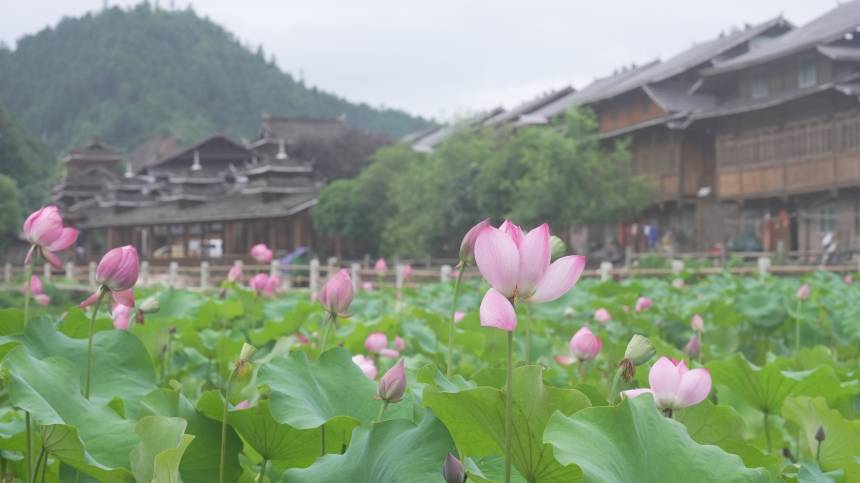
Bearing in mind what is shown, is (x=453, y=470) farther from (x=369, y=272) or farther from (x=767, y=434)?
(x=369, y=272)

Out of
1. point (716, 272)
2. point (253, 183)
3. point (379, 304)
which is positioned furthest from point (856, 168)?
point (253, 183)

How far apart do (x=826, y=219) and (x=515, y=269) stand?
18.2 metres

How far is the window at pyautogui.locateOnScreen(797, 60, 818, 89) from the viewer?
17.5m

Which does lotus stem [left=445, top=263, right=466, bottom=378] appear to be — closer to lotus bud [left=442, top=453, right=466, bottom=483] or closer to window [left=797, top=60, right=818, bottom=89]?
lotus bud [left=442, top=453, right=466, bottom=483]

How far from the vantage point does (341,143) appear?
38.2 metres

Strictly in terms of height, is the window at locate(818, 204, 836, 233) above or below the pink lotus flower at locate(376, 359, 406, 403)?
above

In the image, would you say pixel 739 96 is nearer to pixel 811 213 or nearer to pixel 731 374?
pixel 811 213

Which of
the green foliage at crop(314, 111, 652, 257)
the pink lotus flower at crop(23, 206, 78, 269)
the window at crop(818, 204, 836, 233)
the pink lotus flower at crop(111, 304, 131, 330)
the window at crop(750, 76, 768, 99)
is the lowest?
the pink lotus flower at crop(111, 304, 131, 330)

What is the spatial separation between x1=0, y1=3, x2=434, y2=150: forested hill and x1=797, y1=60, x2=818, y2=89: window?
5215 cm

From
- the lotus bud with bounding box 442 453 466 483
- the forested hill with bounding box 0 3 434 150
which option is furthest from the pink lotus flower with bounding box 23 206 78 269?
the forested hill with bounding box 0 3 434 150

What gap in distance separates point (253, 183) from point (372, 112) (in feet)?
159

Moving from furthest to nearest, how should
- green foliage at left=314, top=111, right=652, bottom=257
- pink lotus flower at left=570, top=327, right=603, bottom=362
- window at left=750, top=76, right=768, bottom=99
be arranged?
1. green foliage at left=314, top=111, right=652, bottom=257
2. window at left=750, top=76, right=768, bottom=99
3. pink lotus flower at left=570, top=327, right=603, bottom=362

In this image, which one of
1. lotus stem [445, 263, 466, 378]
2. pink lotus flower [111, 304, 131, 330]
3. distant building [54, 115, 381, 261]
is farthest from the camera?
distant building [54, 115, 381, 261]

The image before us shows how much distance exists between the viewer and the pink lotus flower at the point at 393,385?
1.00 m
